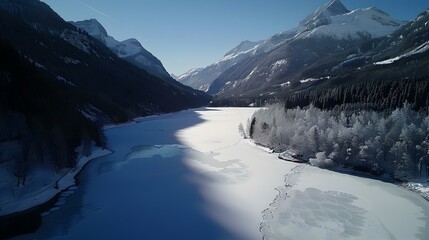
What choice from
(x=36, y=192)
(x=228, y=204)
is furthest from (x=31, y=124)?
(x=228, y=204)

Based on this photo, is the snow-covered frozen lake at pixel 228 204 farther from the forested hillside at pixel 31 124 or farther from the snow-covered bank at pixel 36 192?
the forested hillside at pixel 31 124

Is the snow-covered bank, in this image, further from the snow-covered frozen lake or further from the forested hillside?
the snow-covered frozen lake

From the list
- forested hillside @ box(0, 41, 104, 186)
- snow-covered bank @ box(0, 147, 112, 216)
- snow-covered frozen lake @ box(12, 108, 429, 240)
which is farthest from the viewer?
forested hillside @ box(0, 41, 104, 186)

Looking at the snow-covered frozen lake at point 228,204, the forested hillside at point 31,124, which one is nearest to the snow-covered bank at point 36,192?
the forested hillside at point 31,124

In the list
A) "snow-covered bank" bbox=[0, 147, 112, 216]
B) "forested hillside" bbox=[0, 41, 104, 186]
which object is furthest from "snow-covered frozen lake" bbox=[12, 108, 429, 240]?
"forested hillside" bbox=[0, 41, 104, 186]

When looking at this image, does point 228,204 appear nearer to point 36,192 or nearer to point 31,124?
point 36,192

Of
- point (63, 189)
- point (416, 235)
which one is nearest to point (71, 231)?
point (63, 189)
